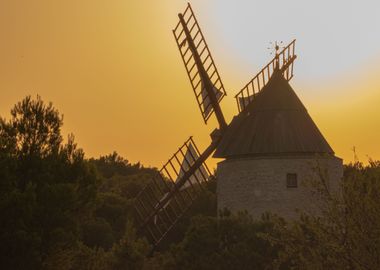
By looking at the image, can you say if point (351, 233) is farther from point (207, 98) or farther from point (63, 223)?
point (207, 98)

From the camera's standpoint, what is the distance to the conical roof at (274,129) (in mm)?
33594

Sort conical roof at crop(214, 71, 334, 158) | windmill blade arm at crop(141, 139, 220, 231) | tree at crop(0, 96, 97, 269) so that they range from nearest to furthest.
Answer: tree at crop(0, 96, 97, 269) < conical roof at crop(214, 71, 334, 158) < windmill blade arm at crop(141, 139, 220, 231)

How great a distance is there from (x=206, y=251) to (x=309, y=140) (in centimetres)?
776

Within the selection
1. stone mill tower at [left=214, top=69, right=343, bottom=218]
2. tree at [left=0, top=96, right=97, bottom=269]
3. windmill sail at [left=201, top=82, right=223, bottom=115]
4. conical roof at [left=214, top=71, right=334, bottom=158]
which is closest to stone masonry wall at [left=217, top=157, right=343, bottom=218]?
stone mill tower at [left=214, top=69, right=343, bottom=218]

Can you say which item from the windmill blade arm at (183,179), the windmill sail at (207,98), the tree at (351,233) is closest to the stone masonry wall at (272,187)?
the windmill blade arm at (183,179)

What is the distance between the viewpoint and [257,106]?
35.6 metres

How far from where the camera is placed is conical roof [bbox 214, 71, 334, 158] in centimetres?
3359

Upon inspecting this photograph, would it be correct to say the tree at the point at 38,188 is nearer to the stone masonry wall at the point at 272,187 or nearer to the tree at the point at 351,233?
the stone masonry wall at the point at 272,187

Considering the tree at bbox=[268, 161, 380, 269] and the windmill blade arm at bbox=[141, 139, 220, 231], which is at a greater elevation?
the windmill blade arm at bbox=[141, 139, 220, 231]

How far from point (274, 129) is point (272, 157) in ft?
5.37

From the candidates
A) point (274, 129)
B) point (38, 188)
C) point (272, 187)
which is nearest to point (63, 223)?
point (38, 188)

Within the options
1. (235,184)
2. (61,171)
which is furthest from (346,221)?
(235,184)

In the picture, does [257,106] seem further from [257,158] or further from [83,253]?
[83,253]

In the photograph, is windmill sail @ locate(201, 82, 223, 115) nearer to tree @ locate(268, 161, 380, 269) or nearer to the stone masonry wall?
the stone masonry wall
